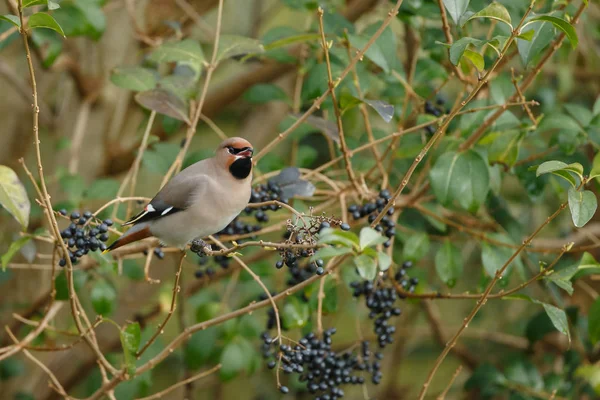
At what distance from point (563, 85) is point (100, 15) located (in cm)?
196

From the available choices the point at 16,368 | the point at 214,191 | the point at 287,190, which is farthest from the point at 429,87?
the point at 16,368

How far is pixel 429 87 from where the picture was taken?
2.59 m

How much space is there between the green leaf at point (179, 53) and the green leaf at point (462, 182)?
755 millimetres

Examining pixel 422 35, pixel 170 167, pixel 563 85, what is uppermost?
pixel 422 35

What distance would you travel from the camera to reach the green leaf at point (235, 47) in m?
2.16

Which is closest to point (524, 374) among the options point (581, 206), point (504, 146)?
point (504, 146)

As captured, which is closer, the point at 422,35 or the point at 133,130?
the point at 422,35

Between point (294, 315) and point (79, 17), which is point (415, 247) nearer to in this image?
point (294, 315)

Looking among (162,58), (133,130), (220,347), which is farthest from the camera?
(133,130)

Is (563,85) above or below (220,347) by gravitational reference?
above

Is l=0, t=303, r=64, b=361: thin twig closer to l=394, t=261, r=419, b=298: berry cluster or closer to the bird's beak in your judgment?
the bird's beak

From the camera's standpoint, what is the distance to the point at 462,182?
6.75 ft

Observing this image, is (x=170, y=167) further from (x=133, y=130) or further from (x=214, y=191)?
(x=133, y=130)

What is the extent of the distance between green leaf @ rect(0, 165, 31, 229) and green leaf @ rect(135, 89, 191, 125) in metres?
0.44
